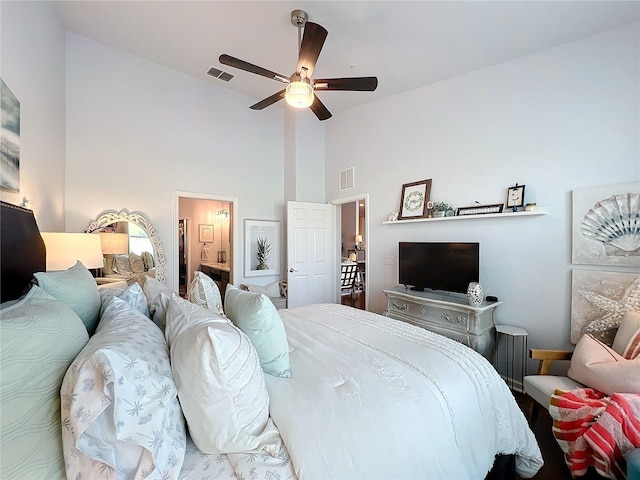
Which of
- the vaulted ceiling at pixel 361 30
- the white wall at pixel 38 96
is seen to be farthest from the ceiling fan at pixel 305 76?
the white wall at pixel 38 96

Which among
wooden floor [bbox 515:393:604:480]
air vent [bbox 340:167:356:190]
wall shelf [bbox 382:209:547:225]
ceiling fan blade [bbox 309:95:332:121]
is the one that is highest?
ceiling fan blade [bbox 309:95:332:121]

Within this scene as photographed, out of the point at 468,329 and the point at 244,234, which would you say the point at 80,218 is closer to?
the point at 244,234

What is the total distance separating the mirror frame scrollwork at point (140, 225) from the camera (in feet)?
10.8

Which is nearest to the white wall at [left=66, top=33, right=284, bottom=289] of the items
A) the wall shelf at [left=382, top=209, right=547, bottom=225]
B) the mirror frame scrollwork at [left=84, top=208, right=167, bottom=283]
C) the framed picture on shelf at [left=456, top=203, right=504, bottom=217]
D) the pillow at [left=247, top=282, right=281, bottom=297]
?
the mirror frame scrollwork at [left=84, top=208, right=167, bottom=283]

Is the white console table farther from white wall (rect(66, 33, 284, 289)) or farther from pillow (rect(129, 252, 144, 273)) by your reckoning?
pillow (rect(129, 252, 144, 273))

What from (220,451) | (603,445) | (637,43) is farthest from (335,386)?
(637,43)

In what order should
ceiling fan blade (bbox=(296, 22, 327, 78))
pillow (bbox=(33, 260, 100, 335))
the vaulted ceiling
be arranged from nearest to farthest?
pillow (bbox=(33, 260, 100, 335)) < ceiling fan blade (bbox=(296, 22, 327, 78)) < the vaulted ceiling

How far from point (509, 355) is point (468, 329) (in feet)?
2.13

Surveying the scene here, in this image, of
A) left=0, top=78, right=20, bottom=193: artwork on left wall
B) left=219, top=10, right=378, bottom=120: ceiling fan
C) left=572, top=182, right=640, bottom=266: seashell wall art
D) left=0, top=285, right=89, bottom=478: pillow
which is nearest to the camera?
left=0, top=285, right=89, bottom=478: pillow

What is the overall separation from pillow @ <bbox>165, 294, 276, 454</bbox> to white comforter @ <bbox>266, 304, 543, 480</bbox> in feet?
0.38

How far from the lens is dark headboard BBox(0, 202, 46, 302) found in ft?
4.13

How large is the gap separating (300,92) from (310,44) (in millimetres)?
327

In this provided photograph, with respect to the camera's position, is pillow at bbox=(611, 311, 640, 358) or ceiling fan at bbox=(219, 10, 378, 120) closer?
pillow at bbox=(611, 311, 640, 358)

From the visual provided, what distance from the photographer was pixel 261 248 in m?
4.63
